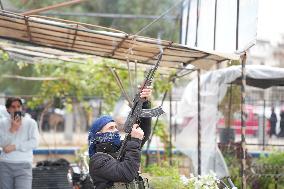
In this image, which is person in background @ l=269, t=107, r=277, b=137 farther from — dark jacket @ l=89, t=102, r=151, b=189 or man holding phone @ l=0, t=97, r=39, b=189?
dark jacket @ l=89, t=102, r=151, b=189

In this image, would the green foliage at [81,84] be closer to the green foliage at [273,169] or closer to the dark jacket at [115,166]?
the green foliage at [273,169]

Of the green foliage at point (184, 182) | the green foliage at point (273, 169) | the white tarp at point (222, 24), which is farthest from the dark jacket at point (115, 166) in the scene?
the green foliage at point (273, 169)

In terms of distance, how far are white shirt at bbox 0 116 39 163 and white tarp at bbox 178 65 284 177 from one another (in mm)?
3483

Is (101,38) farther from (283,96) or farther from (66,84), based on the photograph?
(283,96)

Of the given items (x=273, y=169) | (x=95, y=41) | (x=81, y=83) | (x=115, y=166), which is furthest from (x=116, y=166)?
(x=81, y=83)

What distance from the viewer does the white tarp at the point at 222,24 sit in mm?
4656

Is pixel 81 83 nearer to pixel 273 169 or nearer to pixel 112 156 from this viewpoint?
pixel 273 169

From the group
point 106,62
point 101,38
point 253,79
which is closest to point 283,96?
point 253,79

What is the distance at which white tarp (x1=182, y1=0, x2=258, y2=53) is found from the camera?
466 centimetres

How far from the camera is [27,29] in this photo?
18.1ft

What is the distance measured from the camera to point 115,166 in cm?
364

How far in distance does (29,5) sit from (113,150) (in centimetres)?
1583

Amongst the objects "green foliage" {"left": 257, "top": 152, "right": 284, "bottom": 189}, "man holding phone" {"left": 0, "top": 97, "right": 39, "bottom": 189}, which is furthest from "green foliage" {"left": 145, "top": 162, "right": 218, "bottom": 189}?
"green foliage" {"left": 257, "top": 152, "right": 284, "bottom": 189}

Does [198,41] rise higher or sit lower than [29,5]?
lower
